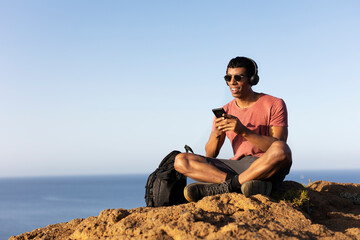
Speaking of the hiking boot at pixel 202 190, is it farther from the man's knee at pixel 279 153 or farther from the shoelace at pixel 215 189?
the man's knee at pixel 279 153

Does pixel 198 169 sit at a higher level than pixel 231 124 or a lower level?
lower

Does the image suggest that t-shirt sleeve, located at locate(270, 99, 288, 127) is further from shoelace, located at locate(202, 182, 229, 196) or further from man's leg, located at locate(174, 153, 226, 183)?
shoelace, located at locate(202, 182, 229, 196)

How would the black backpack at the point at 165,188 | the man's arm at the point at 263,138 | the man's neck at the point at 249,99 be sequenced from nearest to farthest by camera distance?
the man's arm at the point at 263,138 < the black backpack at the point at 165,188 < the man's neck at the point at 249,99

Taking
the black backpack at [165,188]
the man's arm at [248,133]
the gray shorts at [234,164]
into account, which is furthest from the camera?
the black backpack at [165,188]

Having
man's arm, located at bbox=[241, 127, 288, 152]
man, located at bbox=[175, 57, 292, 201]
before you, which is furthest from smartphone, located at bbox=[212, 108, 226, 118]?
man's arm, located at bbox=[241, 127, 288, 152]

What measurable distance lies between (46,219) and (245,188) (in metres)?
95.8

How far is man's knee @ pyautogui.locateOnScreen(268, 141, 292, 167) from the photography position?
4.97 metres

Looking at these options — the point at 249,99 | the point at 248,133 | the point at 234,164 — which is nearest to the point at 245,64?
the point at 249,99

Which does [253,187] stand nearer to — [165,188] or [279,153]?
[279,153]

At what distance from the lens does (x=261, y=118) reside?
5.77m

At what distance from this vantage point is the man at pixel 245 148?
505 cm

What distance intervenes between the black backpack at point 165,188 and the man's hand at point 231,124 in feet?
3.86

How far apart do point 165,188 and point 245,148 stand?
1.36 metres

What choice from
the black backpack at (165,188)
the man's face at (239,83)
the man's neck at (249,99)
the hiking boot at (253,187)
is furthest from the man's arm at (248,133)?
the black backpack at (165,188)
